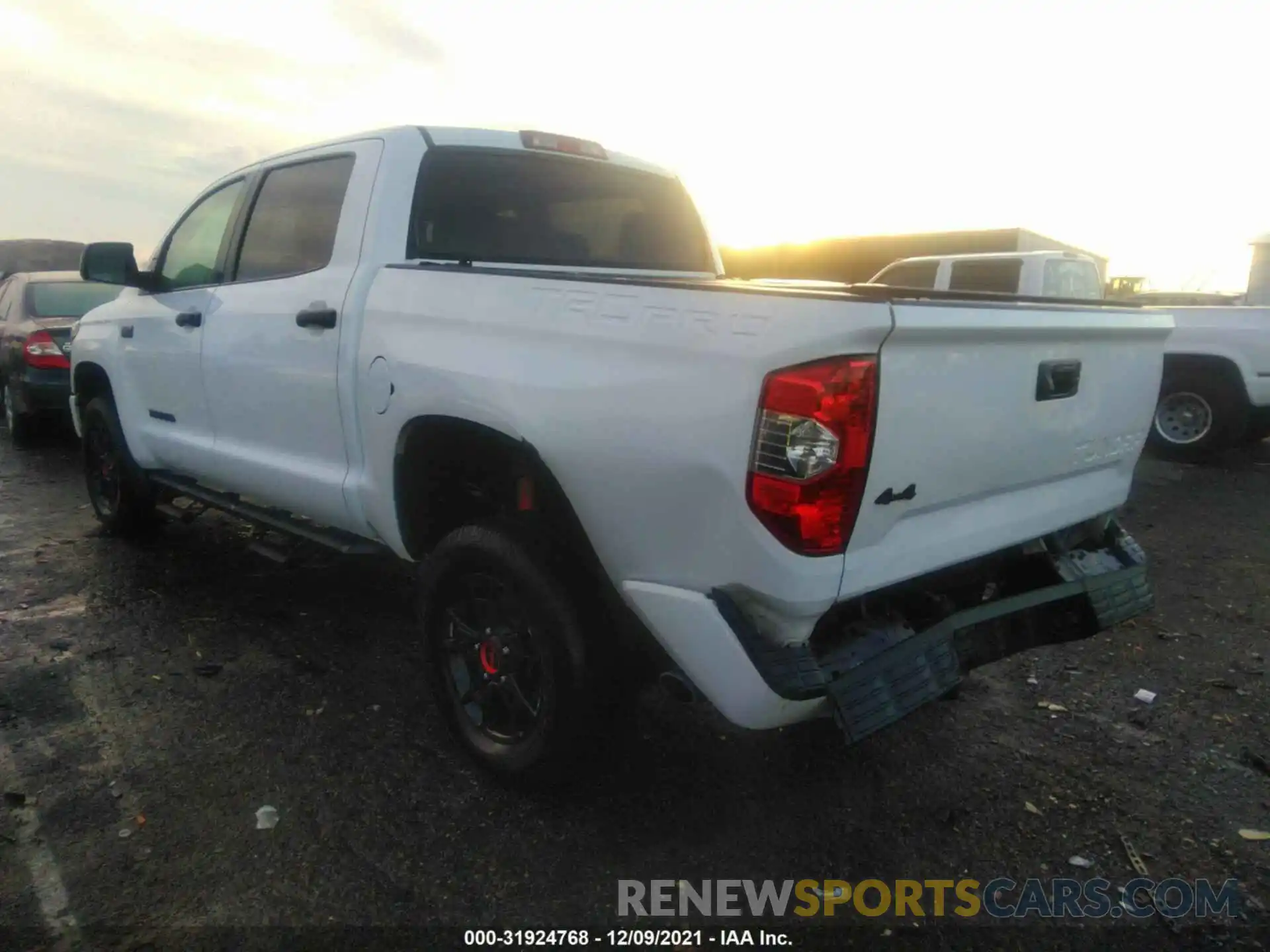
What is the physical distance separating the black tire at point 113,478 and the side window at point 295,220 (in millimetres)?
1616

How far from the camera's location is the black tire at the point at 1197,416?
8.09m

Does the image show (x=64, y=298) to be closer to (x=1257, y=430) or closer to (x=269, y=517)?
(x=269, y=517)

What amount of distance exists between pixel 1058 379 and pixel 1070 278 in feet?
31.7

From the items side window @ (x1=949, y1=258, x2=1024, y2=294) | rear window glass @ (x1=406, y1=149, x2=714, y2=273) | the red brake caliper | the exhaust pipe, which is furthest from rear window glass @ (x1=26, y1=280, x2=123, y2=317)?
side window @ (x1=949, y1=258, x2=1024, y2=294)

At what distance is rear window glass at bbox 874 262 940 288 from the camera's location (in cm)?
1169

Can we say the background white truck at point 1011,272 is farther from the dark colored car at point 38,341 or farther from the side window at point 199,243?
the dark colored car at point 38,341

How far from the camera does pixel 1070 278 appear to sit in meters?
11.0

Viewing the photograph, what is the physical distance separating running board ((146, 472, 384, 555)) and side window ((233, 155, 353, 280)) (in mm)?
1002

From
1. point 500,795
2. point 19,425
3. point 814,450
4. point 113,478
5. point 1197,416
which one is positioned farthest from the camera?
point 19,425

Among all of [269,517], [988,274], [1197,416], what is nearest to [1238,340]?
[1197,416]

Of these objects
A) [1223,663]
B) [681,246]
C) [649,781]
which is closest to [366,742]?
[649,781]

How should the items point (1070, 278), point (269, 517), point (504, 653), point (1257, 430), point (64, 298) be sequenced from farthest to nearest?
point (1070, 278) < point (64, 298) < point (1257, 430) < point (269, 517) < point (504, 653)

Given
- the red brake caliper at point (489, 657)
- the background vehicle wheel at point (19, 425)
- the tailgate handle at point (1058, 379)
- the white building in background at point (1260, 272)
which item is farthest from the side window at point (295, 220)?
the white building in background at point (1260, 272)

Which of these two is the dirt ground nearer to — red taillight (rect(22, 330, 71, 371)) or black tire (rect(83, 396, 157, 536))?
black tire (rect(83, 396, 157, 536))
